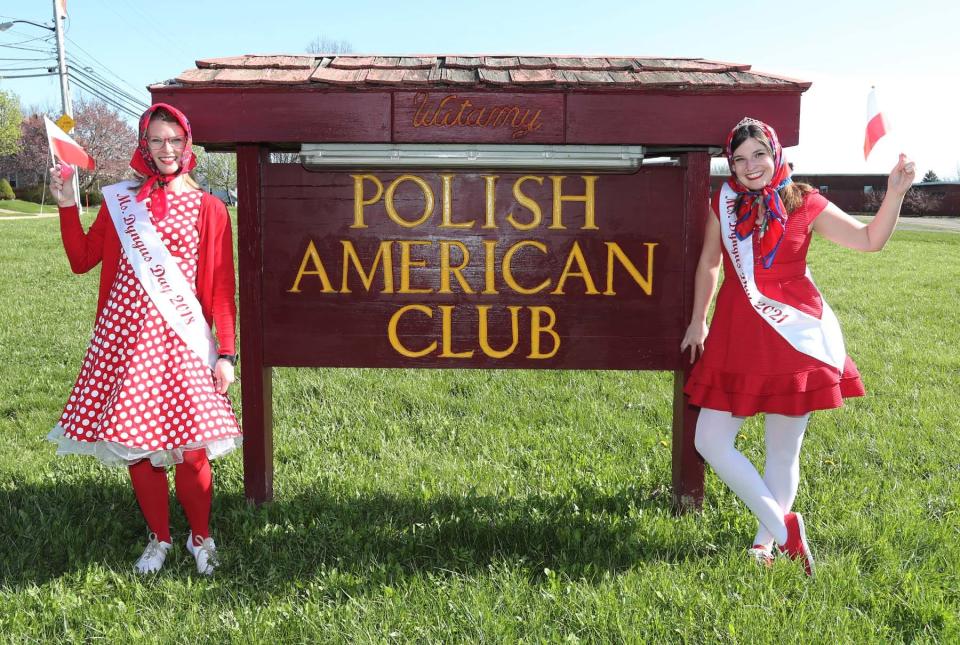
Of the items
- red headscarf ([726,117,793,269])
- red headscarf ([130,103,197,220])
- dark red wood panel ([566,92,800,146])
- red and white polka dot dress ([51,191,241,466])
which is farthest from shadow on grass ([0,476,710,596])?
dark red wood panel ([566,92,800,146])

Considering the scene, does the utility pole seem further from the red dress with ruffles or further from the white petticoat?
the red dress with ruffles

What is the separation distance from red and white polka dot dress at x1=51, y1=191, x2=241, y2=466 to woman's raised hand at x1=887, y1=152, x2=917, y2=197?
102 inches

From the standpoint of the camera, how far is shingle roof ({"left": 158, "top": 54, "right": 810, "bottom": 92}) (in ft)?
9.53

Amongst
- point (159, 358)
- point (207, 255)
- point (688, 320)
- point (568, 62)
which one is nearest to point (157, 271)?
point (207, 255)

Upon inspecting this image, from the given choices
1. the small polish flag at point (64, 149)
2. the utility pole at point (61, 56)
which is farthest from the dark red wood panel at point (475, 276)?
the utility pole at point (61, 56)

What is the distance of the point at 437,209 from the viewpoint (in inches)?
124

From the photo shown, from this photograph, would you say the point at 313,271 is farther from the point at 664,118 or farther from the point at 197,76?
the point at 664,118

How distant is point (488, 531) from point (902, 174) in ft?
6.89

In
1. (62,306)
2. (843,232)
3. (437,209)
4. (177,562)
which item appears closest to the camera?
(843,232)

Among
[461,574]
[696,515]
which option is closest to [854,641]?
[696,515]

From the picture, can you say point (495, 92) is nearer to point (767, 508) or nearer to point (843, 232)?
point (843, 232)

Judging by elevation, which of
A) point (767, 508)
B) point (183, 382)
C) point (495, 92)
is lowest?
point (767, 508)

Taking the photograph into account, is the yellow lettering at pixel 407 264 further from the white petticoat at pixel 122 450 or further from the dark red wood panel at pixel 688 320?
the dark red wood panel at pixel 688 320

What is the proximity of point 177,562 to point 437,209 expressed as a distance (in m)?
1.78
